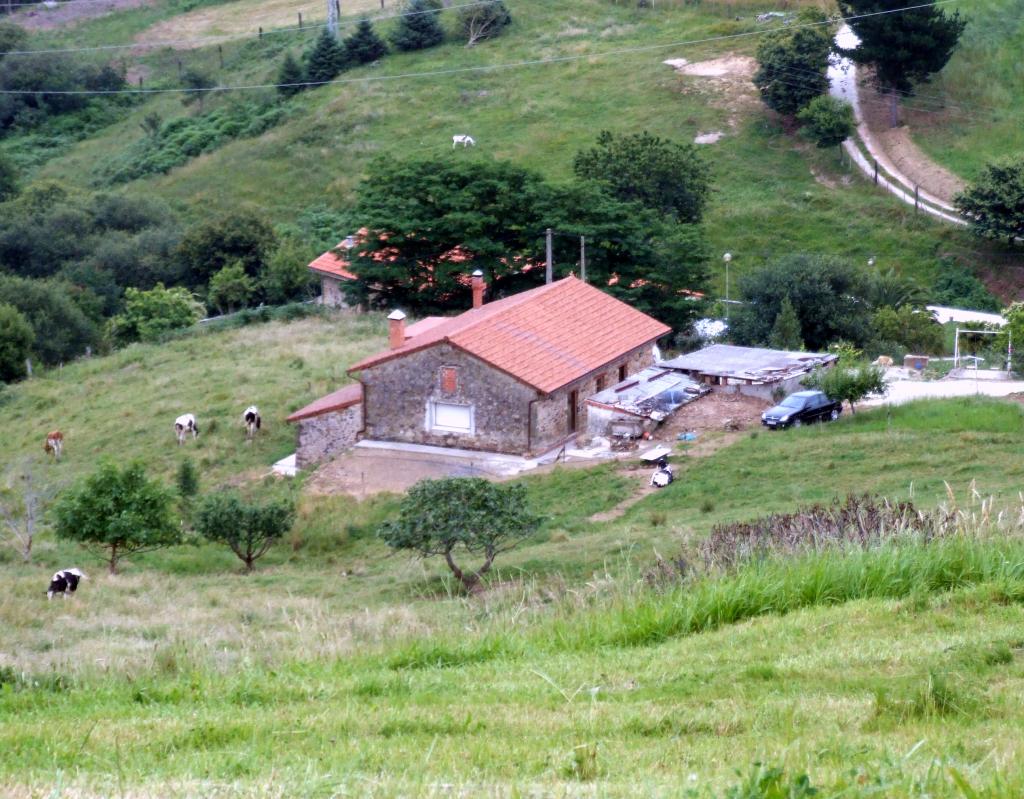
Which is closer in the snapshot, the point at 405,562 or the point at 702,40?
the point at 405,562

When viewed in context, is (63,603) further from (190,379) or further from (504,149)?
(504,149)

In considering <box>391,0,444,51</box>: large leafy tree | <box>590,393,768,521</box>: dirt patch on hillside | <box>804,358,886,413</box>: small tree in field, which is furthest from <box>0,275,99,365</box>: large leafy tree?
<box>391,0,444,51</box>: large leafy tree

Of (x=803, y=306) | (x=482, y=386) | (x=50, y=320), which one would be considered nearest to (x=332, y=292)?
(x=50, y=320)

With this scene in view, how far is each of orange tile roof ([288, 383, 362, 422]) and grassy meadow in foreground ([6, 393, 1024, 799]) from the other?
17.2 meters

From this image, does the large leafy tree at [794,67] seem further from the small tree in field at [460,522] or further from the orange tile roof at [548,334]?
the small tree in field at [460,522]

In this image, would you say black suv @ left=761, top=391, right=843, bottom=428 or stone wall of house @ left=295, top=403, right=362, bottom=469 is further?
stone wall of house @ left=295, top=403, right=362, bottom=469

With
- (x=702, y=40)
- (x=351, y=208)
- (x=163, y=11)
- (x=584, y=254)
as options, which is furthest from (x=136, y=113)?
(x=584, y=254)

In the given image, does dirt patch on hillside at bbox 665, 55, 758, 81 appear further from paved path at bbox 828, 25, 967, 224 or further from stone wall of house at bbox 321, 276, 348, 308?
stone wall of house at bbox 321, 276, 348, 308

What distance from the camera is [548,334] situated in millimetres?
33000

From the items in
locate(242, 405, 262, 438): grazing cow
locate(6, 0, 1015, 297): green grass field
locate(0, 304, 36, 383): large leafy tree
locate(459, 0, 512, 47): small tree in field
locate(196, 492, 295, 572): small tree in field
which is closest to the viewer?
locate(196, 492, 295, 572): small tree in field

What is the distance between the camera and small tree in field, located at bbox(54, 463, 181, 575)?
81.5ft

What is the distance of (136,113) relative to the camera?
87.8 m

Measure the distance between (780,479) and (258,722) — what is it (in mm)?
19412

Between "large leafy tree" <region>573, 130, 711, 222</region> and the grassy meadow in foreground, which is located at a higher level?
the grassy meadow in foreground
